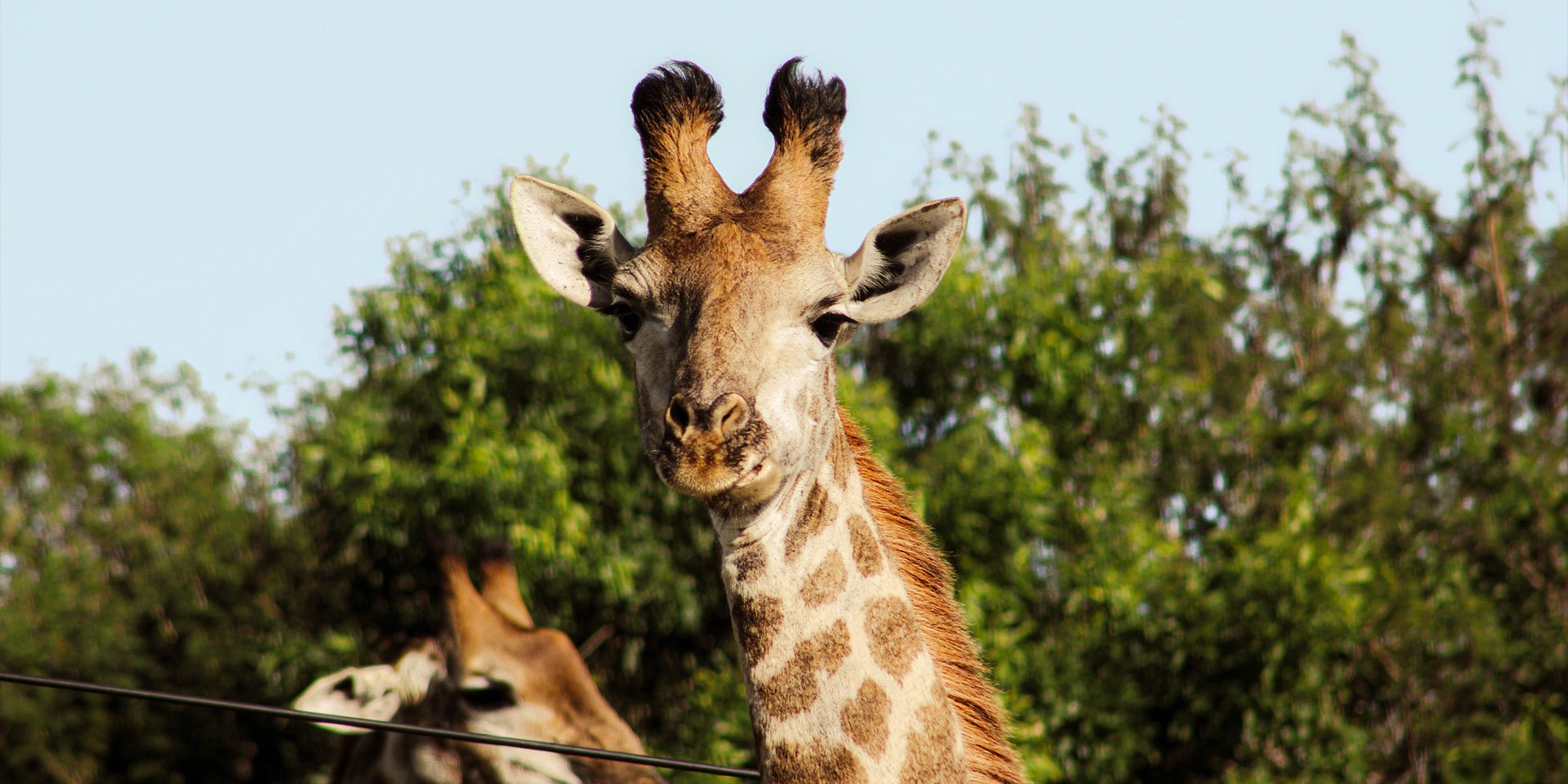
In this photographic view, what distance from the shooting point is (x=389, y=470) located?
13.1 m

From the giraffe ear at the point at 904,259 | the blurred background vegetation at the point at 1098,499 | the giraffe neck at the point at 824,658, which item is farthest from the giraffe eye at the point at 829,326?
the blurred background vegetation at the point at 1098,499

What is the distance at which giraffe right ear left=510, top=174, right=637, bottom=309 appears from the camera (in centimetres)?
420

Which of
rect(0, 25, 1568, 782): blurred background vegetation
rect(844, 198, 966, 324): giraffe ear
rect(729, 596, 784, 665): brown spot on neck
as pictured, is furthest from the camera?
rect(0, 25, 1568, 782): blurred background vegetation

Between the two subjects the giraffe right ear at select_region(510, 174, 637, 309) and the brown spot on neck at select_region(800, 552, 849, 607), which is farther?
the giraffe right ear at select_region(510, 174, 637, 309)

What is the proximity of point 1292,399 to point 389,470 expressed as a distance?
9439 mm

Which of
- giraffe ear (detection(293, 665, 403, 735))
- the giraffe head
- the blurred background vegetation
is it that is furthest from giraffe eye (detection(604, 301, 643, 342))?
the blurred background vegetation

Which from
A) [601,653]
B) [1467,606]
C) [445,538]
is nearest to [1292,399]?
[1467,606]

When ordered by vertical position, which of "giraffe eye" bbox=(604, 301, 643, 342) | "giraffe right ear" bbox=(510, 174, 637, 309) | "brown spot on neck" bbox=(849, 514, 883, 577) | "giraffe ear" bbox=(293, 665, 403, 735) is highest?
"giraffe right ear" bbox=(510, 174, 637, 309)

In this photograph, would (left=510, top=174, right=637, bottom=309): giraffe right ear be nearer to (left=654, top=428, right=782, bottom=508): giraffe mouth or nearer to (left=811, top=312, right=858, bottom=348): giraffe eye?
(left=811, top=312, right=858, bottom=348): giraffe eye

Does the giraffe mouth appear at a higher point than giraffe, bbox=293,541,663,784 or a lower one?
higher

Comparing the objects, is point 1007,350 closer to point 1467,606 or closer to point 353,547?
point 1467,606

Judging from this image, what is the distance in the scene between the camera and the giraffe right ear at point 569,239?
4.20 metres

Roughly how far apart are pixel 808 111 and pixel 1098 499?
400 inches

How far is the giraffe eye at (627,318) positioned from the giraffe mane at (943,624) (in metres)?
0.67
